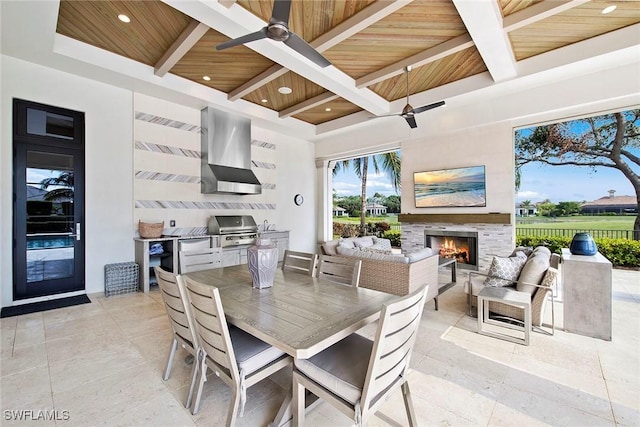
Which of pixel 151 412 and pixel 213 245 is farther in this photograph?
pixel 213 245

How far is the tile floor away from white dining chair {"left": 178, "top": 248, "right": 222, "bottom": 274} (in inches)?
28.1

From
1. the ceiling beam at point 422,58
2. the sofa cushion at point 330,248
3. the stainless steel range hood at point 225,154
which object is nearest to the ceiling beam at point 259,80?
the stainless steel range hood at point 225,154

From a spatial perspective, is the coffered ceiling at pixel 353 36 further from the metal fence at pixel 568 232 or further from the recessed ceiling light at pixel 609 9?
the metal fence at pixel 568 232

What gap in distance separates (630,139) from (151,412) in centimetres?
834

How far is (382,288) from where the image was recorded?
3.28 meters

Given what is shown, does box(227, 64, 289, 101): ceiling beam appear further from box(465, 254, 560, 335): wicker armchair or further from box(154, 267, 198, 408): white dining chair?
box(465, 254, 560, 335): wicker armchair

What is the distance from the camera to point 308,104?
210 inches

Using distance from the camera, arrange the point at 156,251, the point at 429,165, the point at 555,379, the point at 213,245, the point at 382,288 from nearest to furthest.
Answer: the point at 555,379
the point at 382,288
the point at 156,251
the point at 213,245
the point at 429,165

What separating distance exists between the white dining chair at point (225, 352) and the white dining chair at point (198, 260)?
1.18 metres

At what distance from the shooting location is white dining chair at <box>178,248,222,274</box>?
2709mm

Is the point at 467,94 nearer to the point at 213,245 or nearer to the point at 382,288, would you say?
the point at 382,288

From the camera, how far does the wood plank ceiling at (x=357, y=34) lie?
112 inches

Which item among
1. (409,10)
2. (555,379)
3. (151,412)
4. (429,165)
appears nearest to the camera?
(151,412)

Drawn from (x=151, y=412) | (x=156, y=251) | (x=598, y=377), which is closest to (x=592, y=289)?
(x=598, y=377)
